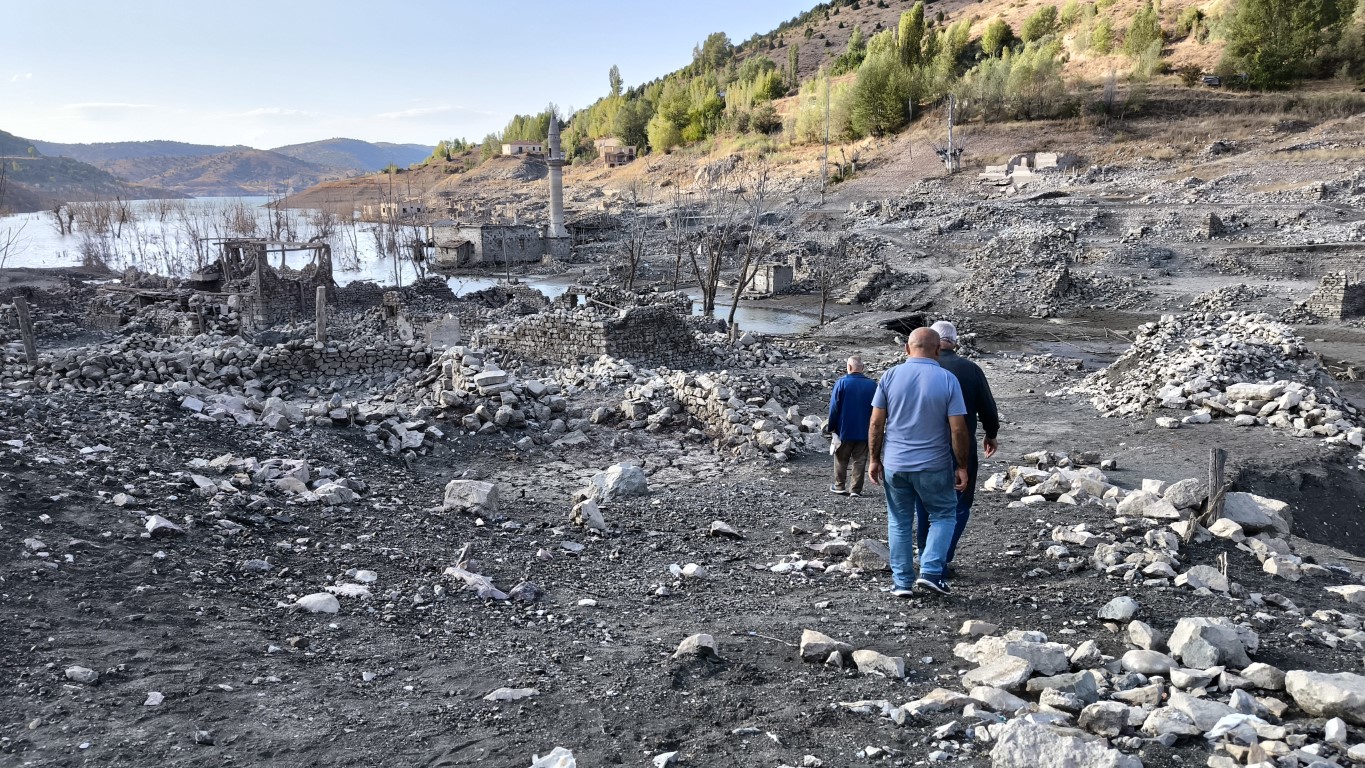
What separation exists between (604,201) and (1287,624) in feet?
224

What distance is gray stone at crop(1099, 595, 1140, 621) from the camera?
4277 mm

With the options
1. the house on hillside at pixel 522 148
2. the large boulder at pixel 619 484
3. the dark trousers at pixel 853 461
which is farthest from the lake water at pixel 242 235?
the house on hillside at pixel 522 148

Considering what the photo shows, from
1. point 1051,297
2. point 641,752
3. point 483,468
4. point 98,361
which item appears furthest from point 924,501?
point 1051,297

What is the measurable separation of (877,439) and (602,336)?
923 centimetres

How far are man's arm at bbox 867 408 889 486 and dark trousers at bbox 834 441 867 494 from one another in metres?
2.46

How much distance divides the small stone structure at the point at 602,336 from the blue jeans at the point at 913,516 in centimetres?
915

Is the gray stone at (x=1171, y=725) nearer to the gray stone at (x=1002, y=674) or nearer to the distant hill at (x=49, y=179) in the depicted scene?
the gray stone at (x=1002, y=674)

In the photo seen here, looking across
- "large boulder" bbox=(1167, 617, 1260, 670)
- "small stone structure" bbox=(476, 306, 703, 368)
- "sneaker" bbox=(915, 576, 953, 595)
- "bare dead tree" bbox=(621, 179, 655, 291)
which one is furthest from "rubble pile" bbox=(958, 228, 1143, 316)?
"large boulder" bbox=(1167, 617, 1260, 670)

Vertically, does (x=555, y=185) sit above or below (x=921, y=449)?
above

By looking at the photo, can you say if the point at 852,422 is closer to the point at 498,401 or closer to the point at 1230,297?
the point at 498,401

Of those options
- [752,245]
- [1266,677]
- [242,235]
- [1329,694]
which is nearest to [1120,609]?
[1266,677]

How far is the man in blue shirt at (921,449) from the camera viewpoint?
4.48 m

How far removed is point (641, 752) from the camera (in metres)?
3.25

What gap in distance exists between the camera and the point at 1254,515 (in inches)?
229
